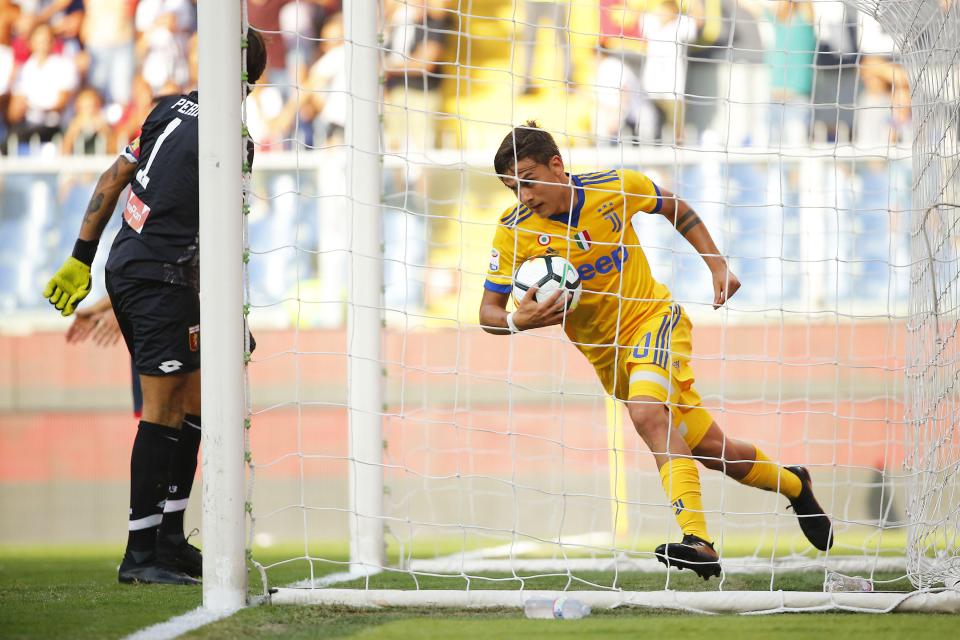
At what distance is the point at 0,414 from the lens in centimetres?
774

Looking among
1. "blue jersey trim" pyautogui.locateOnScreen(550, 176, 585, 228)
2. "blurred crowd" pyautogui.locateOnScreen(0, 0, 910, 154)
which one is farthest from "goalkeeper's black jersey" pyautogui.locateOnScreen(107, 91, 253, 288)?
"blurred crowd" pyautogui.locateOnScreen(0, 0, 910, 154)

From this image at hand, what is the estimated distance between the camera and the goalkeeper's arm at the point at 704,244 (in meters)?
3.57

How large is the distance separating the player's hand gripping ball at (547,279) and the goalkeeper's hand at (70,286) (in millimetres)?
1426

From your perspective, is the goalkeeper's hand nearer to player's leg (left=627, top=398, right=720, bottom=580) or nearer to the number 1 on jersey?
the number 1 on jersey

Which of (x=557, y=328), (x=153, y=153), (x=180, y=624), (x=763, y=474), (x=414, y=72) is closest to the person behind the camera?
(x=180, y=624)

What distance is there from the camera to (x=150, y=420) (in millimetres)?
3420

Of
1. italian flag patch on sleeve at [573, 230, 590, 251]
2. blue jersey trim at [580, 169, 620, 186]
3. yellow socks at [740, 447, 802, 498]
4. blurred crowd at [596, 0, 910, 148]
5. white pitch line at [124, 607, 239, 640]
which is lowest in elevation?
white pitch line at [124, 607, 239, 640]

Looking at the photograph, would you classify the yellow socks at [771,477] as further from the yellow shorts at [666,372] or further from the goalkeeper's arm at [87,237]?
the goalkeeper's arm at [87,237]

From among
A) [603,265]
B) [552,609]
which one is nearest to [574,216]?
[603,265]

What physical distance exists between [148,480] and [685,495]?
165 centimetres

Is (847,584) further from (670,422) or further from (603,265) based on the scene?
(603,265)

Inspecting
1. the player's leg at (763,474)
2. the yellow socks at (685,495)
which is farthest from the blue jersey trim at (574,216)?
the yellow socks at (685,495)

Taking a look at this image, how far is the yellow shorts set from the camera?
341cm

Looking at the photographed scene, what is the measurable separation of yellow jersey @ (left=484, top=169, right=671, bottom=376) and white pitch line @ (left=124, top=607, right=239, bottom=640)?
135 cm
